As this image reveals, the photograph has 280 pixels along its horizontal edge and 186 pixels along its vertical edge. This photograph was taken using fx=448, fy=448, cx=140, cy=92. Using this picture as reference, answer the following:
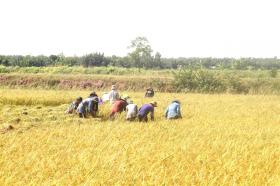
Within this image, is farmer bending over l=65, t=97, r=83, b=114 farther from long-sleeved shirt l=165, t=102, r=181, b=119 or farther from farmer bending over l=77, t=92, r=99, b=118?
long-sleeved shirt l=165, t=102, r=181, b=119

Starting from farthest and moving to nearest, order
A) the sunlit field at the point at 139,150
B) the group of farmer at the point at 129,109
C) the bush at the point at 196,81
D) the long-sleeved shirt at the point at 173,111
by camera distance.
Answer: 1. the bush at the point at 196,81
2. the long-sleeved shirt at the point at 173,111
3. the group of farmer at the point at 129,109
4. the sunlit field at the point at 139,150

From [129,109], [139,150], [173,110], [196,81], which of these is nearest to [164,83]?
[196,81]

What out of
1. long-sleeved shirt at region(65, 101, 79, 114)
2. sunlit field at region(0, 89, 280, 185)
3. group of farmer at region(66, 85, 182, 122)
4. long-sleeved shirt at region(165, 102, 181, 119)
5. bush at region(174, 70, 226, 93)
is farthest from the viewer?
bush at region(174, 70, 226, 93)

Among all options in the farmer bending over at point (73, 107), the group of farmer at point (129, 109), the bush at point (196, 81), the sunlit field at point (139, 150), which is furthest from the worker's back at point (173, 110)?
the bush at point (196, 81)

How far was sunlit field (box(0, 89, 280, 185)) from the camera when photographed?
5.61 metres

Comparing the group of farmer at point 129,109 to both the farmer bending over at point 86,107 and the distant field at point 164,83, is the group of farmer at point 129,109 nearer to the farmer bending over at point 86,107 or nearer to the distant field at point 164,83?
the farmer bending over at point 86,107

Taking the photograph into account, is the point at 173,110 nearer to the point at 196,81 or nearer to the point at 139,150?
the point at 139,150

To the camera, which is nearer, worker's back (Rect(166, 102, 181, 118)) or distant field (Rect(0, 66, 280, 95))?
worker's back (Rect(166, 102, 181, 118))

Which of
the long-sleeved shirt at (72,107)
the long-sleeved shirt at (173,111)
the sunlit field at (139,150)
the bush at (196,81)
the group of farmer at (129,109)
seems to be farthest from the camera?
the bush at (196,81)

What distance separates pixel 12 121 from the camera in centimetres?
1284

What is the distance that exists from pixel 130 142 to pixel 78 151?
1474 millimetres

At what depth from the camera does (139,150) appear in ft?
26.4

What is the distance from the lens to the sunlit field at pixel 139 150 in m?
5.61

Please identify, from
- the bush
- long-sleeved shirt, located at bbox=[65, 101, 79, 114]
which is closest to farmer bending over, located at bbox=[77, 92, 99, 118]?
long-sleeved shirt, located at bbox=[65, 101, 79, 114]
